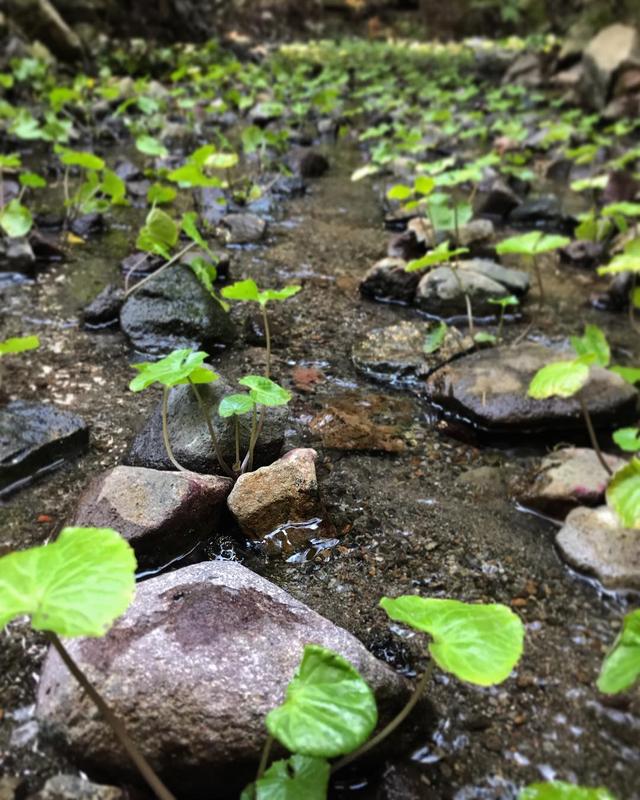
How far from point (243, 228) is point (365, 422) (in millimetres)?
2485

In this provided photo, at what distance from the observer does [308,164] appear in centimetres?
642

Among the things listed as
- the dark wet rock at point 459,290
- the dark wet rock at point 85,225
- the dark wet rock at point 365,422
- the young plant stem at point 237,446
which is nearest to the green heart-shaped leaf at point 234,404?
the young plant stem at point 237,446

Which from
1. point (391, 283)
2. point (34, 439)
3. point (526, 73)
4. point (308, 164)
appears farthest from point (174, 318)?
point (526, 73)

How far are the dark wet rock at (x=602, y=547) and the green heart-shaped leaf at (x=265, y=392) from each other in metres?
0.98

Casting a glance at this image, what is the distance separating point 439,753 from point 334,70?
45.8 feet

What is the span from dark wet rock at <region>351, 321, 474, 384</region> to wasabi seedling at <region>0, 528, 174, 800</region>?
82.7 inches

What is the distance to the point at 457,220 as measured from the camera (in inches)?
152

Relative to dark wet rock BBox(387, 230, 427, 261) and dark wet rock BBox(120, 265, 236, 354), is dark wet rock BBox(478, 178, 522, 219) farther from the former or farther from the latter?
dark wet rock BBox(120, 265, 236, 354)

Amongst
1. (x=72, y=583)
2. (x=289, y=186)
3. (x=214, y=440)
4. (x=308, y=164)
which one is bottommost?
(x=214, y=440)

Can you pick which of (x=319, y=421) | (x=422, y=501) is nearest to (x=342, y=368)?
(x=319, y=421)

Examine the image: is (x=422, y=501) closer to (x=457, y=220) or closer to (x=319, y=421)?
(x=319, y=421)

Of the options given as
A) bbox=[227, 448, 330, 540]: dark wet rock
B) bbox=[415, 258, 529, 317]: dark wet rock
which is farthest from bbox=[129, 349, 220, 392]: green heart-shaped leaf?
bbox=[415, 258, 529, 317]: dark wet rock

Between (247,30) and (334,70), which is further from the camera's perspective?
(247,30)

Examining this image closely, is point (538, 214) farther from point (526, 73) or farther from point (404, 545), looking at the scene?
point (526, 73)
